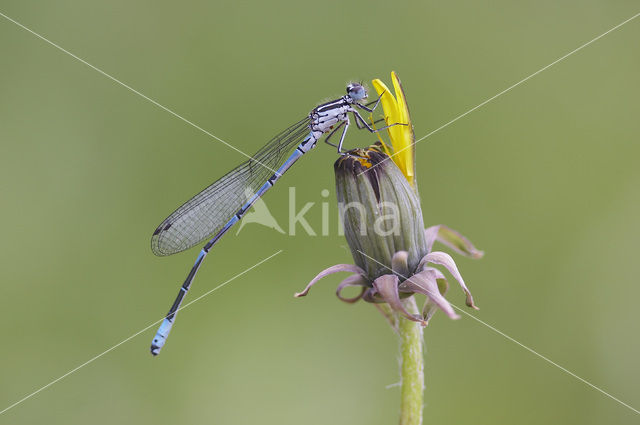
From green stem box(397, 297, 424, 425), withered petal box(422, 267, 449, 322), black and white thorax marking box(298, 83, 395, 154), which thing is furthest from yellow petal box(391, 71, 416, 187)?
Answer: black and white thorax marking box(298, 83, 395, 154)

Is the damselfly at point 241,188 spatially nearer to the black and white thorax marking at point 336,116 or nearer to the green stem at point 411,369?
the black and white thorax marking at point 336,116

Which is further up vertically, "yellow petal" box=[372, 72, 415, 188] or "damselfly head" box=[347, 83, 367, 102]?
"damselfly head" box=[347, 83, 367, 102]

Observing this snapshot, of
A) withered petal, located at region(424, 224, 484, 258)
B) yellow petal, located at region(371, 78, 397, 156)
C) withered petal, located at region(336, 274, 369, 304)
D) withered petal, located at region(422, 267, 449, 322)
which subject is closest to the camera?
withered petal, located at region(422, 267, 449, 322)

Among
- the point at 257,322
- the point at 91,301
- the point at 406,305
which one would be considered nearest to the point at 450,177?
the point at 257,322

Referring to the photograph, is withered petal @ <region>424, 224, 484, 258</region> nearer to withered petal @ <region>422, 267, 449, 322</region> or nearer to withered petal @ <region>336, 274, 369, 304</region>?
withered petal @ <region>422, 267, 449, 322</region>

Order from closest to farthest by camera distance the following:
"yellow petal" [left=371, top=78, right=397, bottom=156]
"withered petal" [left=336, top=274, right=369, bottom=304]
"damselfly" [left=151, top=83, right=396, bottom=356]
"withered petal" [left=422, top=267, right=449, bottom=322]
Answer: "withered petal" [left=422, top=267, right=449, bottom=322] < "withered petal" [left=336, top=274, right=369, bottom=304] < "yellow petal" [left=371, top=78, right=397, bottom=156] < "damselfly" [left=151, top=83, right=396, bottom=356]

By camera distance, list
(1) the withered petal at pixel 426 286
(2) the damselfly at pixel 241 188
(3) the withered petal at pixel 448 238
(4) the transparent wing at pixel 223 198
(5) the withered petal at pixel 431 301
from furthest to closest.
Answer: (4) the transparent wing at pixel 223 198 < (2) the damselfly at pixel 241 188 < (3) the withered petal at pixel 448 238 < (5) the withered petal at pixel 431 301 < (1) the withered petal at pixel 426 286

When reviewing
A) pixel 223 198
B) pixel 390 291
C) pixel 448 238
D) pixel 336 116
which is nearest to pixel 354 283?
pixel 390 291

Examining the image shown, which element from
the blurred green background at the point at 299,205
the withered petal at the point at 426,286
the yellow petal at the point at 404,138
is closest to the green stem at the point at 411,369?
the withered petal at the point at 426,286

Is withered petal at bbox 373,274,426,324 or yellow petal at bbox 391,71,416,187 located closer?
withered petal at bbox 373,274,426,324
